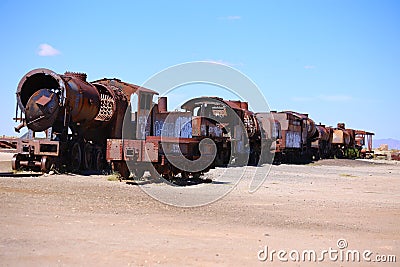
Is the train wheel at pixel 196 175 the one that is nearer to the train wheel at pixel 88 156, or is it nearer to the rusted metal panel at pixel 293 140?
the train wheel at pixel 88 156

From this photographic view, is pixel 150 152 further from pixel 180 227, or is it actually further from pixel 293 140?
pixel 293 140

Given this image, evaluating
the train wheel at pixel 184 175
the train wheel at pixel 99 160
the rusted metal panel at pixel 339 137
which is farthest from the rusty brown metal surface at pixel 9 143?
the rusted metal panel at pixel 339 137

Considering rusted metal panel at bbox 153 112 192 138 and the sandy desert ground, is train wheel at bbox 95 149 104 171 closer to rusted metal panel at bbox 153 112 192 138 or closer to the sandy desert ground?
rusted metal panel at bbox 153 112 192 138

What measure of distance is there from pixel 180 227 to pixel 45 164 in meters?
10.6

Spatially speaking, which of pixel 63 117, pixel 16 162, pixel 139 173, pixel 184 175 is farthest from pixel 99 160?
pixel 184 175

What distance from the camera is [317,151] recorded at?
4444 cm

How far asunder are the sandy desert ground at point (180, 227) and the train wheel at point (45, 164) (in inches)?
129

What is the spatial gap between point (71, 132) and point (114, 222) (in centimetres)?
1151

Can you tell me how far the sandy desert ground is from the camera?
6.23m

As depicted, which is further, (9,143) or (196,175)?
(9,143)

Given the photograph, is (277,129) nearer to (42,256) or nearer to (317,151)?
(317,151)

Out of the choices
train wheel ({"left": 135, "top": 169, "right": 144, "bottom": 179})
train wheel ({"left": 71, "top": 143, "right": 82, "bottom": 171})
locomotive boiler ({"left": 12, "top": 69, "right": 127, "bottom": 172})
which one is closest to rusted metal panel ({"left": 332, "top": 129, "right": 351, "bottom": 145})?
locomotive boiler ({"left": 12, "top": 69, "right": 127, "bottom": 172})

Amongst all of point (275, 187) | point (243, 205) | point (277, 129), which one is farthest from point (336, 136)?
point (243, 205)

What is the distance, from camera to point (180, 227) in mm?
8328
